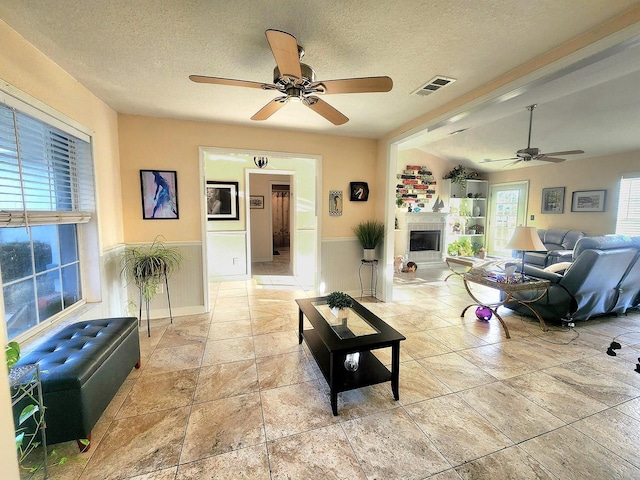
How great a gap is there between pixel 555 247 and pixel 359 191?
178 inches

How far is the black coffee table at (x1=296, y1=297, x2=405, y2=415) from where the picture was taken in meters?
1.78

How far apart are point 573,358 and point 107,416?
375 centimetres

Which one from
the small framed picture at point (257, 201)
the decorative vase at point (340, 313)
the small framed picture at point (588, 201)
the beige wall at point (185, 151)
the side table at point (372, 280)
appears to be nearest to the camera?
the decorative vase at point (340, 313)

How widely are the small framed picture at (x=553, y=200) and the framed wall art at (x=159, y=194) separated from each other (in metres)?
7.38

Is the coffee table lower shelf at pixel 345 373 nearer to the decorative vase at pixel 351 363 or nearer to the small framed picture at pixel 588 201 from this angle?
the decorative vase at pixel 351 363

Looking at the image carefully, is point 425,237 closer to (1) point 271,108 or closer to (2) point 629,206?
(2) point 629,206

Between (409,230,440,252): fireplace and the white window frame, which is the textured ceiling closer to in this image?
the white window frame

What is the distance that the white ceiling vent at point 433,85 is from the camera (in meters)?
2.29

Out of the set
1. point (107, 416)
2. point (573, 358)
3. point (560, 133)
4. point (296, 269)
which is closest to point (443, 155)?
point (560, 133)

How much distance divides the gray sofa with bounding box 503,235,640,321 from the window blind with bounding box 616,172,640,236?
235cm

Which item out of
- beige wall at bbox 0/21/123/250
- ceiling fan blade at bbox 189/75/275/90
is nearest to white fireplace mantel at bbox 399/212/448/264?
ceiling fan blade at bbox 189/75/275/90

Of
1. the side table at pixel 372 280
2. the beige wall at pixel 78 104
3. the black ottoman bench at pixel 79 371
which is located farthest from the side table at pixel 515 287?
the beige wall at pixel 78 104

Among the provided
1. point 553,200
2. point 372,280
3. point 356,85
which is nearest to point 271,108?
point 356,85

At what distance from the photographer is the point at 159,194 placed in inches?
130
